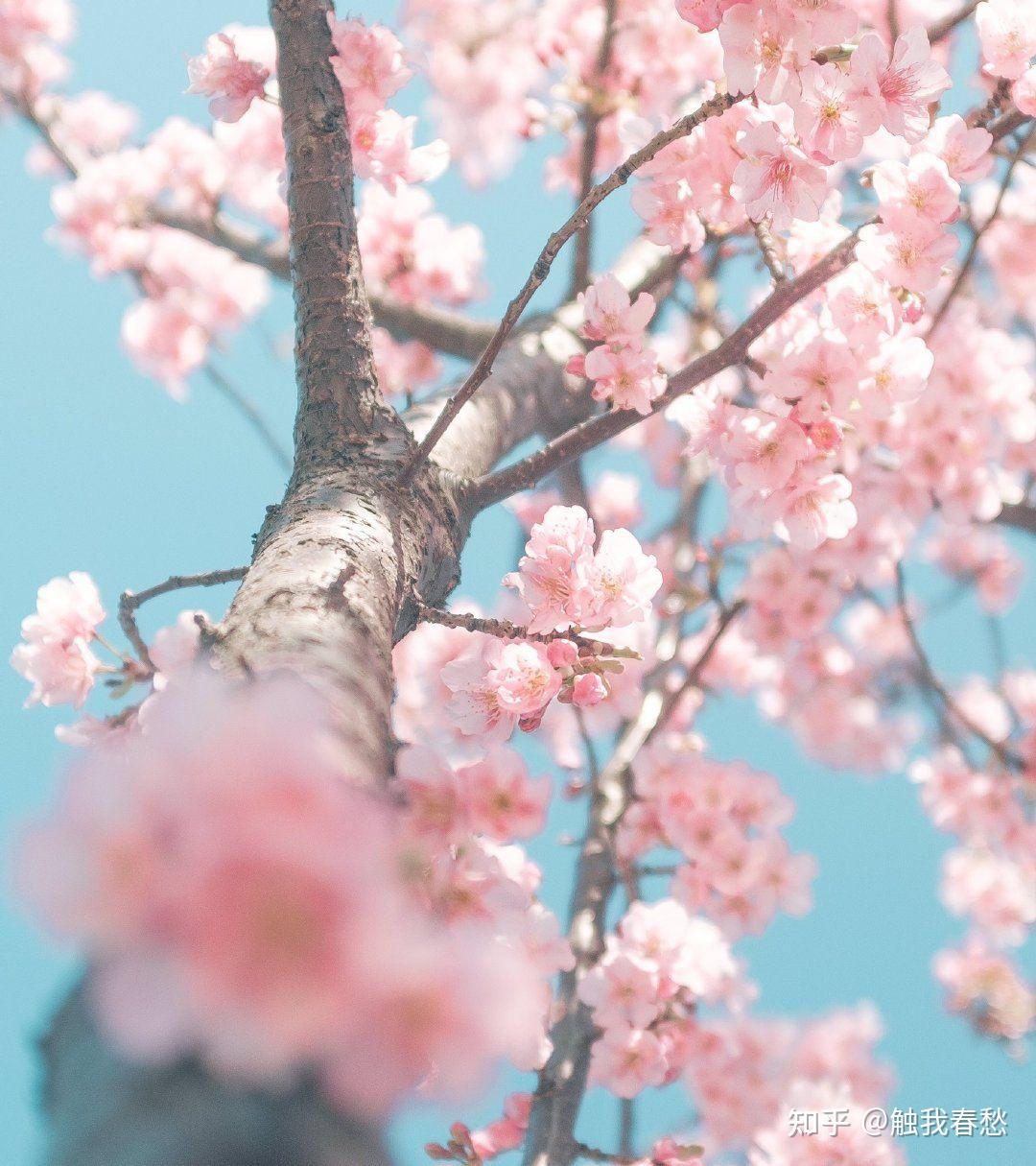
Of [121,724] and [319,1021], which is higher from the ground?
[121,724]

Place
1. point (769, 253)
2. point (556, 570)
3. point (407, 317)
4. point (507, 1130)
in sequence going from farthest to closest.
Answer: point (407, 317) < point (507, 1130) < point (769, 253) < point (556, 570)

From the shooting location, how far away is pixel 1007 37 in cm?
137

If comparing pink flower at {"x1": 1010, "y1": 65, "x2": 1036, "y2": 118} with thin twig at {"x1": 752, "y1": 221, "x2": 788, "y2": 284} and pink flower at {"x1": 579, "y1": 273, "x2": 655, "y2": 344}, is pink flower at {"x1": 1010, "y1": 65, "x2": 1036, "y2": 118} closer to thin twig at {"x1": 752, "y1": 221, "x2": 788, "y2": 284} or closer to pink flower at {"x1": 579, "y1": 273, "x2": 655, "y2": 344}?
thin twig at {"x1": 752, "y1": 221, "x2": 788, "y2": 284}

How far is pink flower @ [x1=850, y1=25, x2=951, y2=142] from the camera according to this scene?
119 centimetres

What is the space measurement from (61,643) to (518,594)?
77cm

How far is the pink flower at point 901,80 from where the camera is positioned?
47.0 inches

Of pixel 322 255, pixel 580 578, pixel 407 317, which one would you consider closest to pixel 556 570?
pixel 580 578

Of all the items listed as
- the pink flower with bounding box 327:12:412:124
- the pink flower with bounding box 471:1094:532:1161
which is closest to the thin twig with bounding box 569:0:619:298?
the pink flower with bounding box 327:12:412:124

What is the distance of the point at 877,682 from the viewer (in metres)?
3.84

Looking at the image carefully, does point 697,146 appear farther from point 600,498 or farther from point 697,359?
point 600,498

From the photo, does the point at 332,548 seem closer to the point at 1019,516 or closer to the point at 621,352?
the point at 621,352

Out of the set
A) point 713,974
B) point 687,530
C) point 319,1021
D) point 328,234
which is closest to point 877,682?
point 687,530

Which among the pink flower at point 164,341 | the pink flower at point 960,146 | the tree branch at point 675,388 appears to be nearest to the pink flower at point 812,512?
the tree branch at point 675,388

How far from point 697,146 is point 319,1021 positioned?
4.94ft
